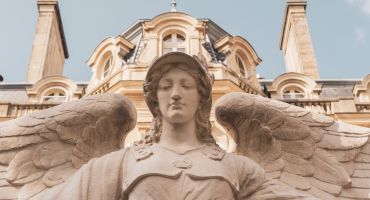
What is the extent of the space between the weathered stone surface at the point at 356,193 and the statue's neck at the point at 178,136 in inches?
50.9

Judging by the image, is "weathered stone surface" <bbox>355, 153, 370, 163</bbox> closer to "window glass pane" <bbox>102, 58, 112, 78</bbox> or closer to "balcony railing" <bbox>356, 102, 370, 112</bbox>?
"balcony railing" <bbox>356, 102, 370, 112</bbox>

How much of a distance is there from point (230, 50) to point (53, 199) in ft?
53.3

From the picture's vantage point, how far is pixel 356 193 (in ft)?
14.5

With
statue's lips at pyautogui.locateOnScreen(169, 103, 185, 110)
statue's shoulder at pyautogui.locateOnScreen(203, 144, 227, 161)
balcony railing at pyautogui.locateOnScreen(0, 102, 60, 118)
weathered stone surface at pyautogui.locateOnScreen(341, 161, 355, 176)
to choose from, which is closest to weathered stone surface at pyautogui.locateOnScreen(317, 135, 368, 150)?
weathered stone surface at pyautogui.locateOnScreen(341, 161, 355, 176)

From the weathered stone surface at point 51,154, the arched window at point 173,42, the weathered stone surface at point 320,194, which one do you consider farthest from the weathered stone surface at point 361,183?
the arched window at point 173,42

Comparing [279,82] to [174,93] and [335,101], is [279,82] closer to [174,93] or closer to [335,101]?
[335,101]

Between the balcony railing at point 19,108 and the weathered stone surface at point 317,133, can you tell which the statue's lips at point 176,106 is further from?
the balcony railing at point 19,108

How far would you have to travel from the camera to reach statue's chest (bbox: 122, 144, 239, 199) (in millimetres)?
3711

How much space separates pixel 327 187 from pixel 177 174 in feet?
4.69

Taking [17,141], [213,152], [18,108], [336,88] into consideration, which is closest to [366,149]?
[213,152]

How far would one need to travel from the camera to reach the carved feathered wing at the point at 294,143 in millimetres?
4520

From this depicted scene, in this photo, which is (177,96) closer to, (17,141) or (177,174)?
(177,174)

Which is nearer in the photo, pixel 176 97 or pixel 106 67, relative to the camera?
pixel 176 97

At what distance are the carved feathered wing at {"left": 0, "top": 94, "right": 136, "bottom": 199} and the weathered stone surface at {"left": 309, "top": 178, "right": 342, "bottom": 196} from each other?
1616 mm
